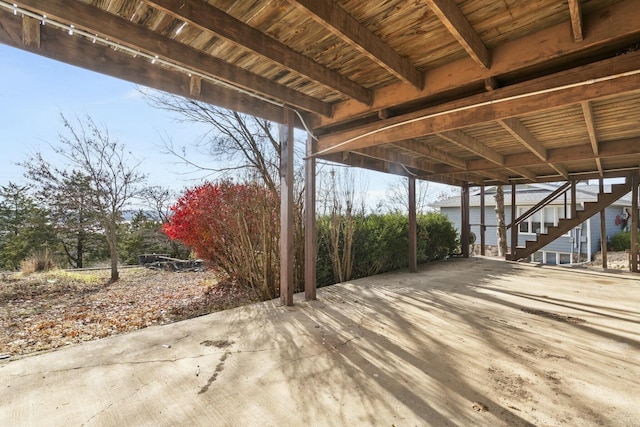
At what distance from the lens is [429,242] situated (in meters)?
7.81

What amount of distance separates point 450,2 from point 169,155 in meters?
6.27

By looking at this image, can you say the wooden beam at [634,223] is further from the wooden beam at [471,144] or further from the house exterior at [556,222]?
the house exterior at [556,222]

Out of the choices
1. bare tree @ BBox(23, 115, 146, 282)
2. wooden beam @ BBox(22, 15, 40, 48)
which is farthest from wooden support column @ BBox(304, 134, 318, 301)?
bare tree @ BBox(23, 115, 146, 282)

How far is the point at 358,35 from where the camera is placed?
81.4 inches

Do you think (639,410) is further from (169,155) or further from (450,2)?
(169,155)

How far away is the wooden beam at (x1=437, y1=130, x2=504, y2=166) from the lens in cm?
402

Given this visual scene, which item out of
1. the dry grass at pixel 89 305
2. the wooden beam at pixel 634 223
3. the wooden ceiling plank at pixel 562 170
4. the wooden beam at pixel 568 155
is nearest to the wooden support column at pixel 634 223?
the wooden beam at pixel 634 223

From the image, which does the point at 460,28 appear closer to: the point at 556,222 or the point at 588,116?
the point at 588,116

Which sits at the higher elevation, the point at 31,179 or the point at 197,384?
the point at 31,179

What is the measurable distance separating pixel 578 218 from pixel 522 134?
5057 millimetres

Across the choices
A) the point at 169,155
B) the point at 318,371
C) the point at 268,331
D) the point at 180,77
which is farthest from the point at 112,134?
the point at 318,371

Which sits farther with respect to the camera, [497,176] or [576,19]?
[497,176]

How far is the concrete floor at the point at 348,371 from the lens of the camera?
1.63 meters

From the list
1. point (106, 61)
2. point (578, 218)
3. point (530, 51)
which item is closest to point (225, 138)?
point (106, 61)
